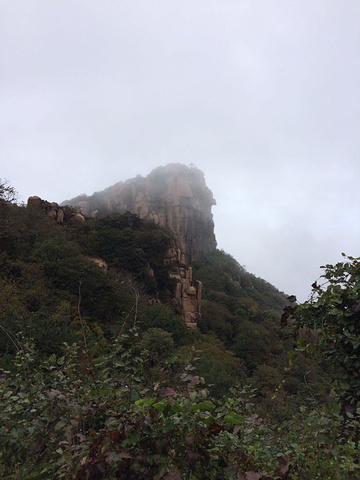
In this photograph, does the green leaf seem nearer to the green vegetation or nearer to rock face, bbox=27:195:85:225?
the green vegetation

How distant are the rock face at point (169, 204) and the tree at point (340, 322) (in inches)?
1872

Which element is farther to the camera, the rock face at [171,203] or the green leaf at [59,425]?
the rock face at [171,203]

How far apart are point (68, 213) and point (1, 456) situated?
28.3 m

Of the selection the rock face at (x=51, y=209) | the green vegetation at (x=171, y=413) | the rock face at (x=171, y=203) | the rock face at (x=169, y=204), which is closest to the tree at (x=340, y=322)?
the green vegetation at (x=171, y=413)

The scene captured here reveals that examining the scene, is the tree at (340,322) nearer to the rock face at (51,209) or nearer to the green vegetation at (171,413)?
the green vegetation at (171,413)

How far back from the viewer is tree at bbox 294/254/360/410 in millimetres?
3334

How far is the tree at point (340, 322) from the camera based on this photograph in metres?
3.33

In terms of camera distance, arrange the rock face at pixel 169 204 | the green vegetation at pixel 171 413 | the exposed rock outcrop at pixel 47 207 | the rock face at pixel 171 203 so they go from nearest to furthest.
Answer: the green vegetation at pixel 171 413 → the exposed rock outcrop at pixel 47 207 → the rock face at pixel 171 203 → the rock face at pixel 169 204

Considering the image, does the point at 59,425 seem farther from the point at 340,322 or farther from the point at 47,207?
the point at 47,207

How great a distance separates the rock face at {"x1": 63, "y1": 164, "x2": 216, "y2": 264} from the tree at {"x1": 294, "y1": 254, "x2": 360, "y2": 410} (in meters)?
47.5

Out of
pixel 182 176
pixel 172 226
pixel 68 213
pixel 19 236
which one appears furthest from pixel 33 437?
pixel 182 176

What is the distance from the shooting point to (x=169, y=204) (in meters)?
58.6

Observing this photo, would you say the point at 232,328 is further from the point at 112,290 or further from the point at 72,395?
the point at 72,395

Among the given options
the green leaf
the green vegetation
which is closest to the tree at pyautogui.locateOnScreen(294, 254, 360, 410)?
the green vegetation
